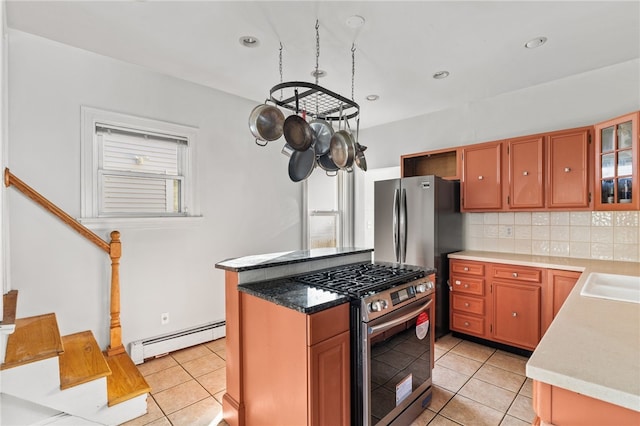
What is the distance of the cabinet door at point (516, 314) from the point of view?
2.91 metres

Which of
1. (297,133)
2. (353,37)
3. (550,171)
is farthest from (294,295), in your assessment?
(550,171)

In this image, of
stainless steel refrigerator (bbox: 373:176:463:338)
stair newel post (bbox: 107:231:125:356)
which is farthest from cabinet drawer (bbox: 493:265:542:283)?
stair newel post (bbox: 107:231:125:356)

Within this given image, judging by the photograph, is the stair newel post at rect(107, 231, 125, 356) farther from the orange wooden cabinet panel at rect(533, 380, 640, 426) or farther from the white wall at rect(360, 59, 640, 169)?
the white wall at rect(360, 59, 640, 169)

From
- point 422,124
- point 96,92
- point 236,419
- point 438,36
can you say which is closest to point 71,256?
point 96,92

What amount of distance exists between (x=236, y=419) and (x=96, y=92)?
2.89 m

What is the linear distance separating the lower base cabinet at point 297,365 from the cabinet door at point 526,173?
256cm

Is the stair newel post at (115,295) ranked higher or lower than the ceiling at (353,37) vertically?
lower

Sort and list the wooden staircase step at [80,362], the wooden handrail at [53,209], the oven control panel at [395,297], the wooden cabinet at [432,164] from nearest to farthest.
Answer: the oven control panel at [395,297], the wooden staircase step at [80,362], the wooden handrail at [53,209], the wooden cabinet at [432,164]


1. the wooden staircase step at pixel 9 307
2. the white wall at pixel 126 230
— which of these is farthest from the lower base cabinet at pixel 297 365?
the white wall at pixel 126 230

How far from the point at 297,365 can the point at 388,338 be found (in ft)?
1.93

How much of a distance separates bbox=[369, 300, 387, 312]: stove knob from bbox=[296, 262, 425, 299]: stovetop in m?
0.06

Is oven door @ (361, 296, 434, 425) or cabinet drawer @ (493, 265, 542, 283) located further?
cabinet drawer @ (493, 265, 542, 283)

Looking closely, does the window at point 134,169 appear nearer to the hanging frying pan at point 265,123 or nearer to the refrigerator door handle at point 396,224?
the hanging frying pan at point 265,123

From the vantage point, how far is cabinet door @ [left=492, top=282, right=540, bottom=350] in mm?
2910
